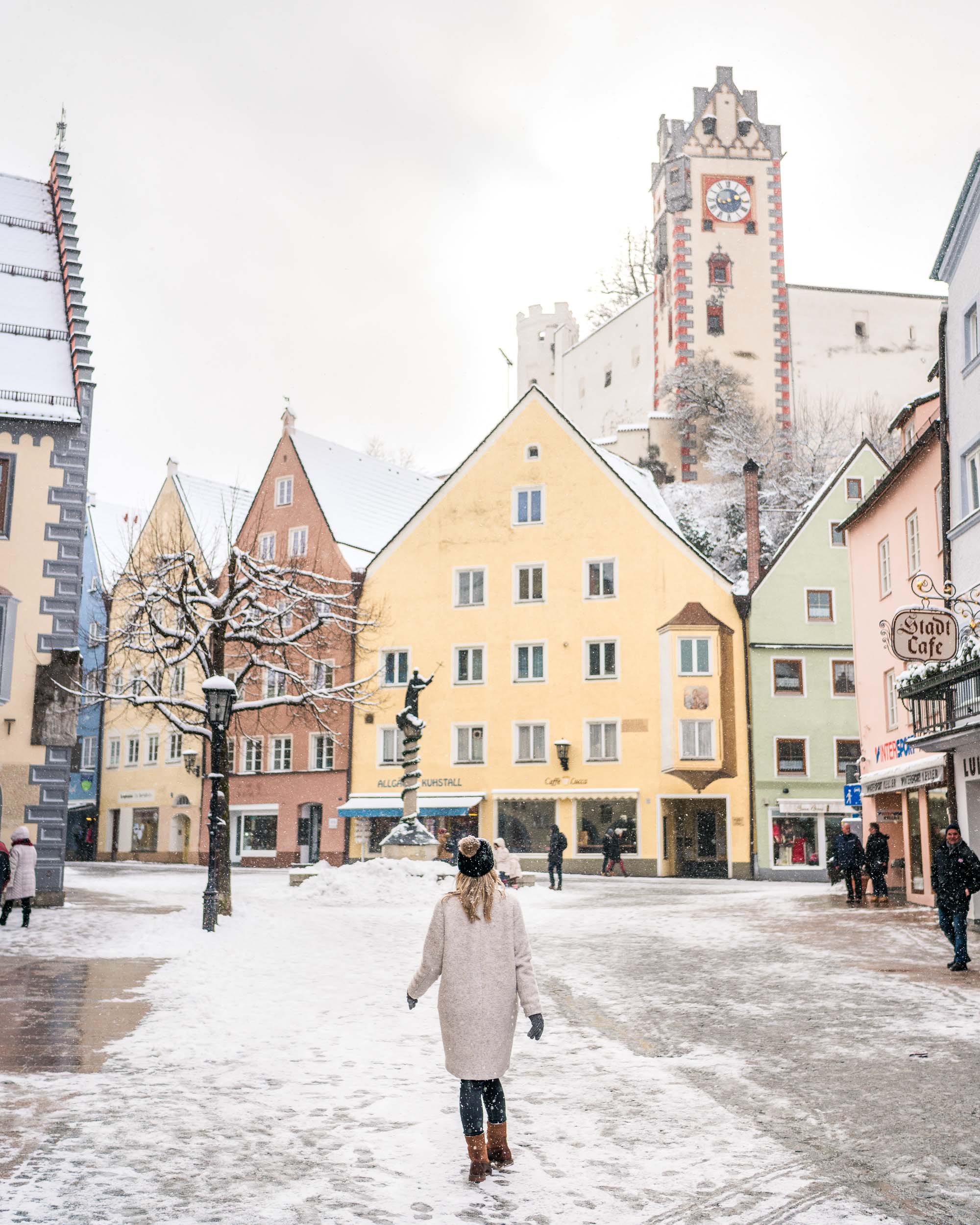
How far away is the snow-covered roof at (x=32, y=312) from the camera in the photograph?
24250 millimetres

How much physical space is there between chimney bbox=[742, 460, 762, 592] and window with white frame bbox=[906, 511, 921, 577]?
15025mm

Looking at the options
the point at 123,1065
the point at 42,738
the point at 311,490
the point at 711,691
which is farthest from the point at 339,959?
the point at 311,490

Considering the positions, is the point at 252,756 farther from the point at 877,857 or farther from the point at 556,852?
the point at 877,857

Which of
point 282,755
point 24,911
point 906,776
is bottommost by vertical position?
point 24,911

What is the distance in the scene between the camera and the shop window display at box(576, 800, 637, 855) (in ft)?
136

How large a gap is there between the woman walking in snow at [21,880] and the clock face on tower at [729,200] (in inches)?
2321

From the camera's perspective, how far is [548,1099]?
858cm

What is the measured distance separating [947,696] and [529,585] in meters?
23.2

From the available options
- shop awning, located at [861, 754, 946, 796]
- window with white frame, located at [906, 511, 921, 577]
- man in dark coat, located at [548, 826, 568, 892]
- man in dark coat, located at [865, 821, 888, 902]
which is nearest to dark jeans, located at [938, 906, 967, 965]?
shop awning, located at [861, 754, 946, 796]

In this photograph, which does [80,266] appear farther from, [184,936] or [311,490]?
[311,490]

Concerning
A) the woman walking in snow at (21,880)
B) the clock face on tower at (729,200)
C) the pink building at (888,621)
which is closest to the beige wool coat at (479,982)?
the woman walking in snow at (21,880)

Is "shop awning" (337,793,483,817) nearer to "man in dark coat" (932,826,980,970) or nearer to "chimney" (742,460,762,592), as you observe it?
"chimney" (742,460,762,592)

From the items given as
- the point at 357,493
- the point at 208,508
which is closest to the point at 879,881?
the point at 357,493

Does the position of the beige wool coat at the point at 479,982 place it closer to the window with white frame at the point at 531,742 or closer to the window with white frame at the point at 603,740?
the window with white frame at the point at 603,740
